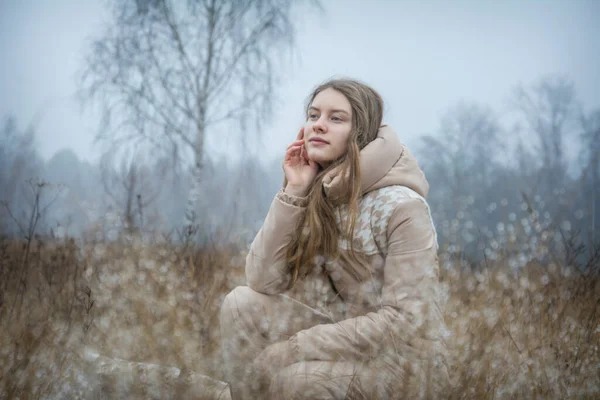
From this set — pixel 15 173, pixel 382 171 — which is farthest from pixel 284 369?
pixel 15 173

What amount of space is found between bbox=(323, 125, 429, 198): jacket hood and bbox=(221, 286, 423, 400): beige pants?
1.75 feet

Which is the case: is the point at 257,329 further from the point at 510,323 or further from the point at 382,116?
the point at 510,323

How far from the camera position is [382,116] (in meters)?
2.51

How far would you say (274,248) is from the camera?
7.39 feet

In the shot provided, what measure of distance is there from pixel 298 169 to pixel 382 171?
42 centimetres

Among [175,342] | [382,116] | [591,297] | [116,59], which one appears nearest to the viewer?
[175,342]

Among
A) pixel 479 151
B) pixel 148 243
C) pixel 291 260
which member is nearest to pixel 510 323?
pixel 291 260

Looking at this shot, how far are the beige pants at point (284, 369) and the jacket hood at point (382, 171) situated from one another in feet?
1.75

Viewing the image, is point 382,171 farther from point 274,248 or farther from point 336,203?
point 274,248

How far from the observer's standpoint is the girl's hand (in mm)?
2363

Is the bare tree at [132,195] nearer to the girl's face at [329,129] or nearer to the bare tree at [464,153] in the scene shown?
the girl's face at [329,129]

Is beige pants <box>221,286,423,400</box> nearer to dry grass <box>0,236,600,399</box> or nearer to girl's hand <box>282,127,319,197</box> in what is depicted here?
dry grass <box>0,236,600,399</box>

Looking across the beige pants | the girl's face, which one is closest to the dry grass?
the beige pants

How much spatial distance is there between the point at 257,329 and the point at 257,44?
7925 millimetres
